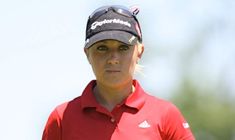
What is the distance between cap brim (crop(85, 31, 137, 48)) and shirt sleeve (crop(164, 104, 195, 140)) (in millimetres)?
555

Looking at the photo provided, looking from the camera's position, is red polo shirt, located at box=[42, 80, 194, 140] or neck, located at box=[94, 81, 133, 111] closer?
red polo shirt, located at box=[42, 80, 194, 140]

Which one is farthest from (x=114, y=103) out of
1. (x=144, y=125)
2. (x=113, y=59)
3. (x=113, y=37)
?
(x=113, y=37)

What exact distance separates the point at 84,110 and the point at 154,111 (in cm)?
48

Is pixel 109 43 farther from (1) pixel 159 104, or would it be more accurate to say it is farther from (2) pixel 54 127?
(2) pixel 54 127

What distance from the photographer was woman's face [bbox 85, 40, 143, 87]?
7.13 metres

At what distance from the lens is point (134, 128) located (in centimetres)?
721

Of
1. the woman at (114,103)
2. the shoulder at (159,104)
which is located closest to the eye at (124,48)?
the woman at (114,103)

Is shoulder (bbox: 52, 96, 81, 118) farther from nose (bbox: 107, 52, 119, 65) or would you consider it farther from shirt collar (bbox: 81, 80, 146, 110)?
nose (bbox: 107, 52, 119, 65)

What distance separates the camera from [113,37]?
7156 millimetres

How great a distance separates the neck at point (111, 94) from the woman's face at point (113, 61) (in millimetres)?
94

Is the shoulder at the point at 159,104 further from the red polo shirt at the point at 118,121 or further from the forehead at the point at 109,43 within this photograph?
the forehead at the point at 109,43

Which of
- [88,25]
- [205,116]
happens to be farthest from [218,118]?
[88,25]

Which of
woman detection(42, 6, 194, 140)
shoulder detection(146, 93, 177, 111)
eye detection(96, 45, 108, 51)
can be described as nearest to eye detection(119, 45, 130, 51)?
woman detection(42, 6, 194, 140)

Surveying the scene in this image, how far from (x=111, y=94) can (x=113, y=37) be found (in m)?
0.43
